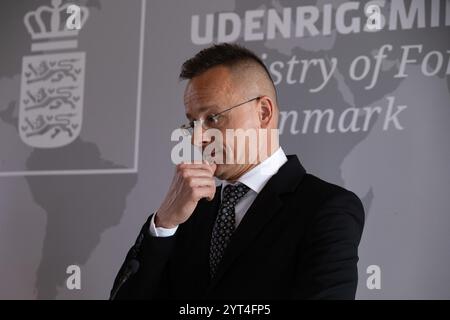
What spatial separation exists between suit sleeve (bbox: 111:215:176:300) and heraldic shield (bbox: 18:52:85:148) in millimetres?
1326

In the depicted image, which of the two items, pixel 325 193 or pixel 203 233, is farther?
pixel 203 233

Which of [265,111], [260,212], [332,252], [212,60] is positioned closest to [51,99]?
[212,60]

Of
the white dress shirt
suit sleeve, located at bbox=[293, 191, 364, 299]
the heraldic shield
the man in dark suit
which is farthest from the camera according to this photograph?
the heraldic shield

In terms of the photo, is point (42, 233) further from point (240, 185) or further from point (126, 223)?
point (240, 185)

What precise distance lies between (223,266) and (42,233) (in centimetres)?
150

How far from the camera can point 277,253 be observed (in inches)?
74.2

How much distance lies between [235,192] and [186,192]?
0.72 feet

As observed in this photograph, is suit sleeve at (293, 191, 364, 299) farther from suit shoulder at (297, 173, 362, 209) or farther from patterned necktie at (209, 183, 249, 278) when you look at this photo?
patterned necktie at (209, 183, 249, 278)

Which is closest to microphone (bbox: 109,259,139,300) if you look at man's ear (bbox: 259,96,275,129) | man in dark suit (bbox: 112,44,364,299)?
man in dark suit (bbox: 112,44,364,299)

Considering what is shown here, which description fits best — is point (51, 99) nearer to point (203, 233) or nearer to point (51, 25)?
point (51, 25)

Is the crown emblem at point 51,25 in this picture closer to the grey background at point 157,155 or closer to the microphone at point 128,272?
the grey background at point 157,155

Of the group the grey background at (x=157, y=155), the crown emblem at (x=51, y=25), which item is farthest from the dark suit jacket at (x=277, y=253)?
the crown emblem at (x=51, y=25)

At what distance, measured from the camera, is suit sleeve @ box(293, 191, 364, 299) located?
173 cm
